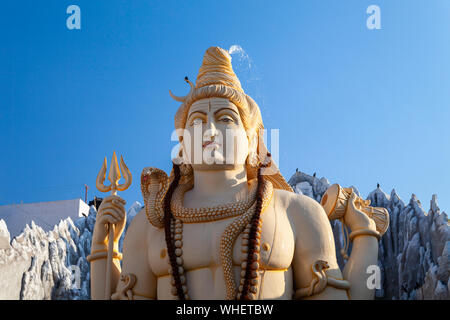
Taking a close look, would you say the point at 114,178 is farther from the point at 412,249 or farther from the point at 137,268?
the point at 412,249

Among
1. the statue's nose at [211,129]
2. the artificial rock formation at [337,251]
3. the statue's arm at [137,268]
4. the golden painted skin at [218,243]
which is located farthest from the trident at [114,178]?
the artificial rock formation at [337,251]

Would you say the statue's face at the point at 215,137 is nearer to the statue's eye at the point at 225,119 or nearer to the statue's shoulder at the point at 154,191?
the statue's eye at the point at 225,119

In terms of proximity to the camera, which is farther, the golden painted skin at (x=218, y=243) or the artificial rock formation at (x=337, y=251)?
the artificial rock formation at (x=337, y=251)

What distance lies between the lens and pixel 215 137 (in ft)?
15.7

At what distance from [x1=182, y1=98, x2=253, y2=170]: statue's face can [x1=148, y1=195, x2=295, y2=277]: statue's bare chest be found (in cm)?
60

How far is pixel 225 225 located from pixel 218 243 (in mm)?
183

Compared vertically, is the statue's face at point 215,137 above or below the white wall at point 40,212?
below

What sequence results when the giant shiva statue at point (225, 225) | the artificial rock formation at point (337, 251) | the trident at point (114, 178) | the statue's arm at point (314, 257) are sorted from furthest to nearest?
the artificial rock formation at point (337, 251)
the trident at point (114, 178)
the statue's arm at point (314, 257)
the giant shiva statue at point (225, 225)

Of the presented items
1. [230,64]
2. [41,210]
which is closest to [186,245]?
[230,64]

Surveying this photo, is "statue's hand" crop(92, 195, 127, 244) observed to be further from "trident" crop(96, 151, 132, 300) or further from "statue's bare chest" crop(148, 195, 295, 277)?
"statue's bare chest" crop(148, 195, 295, 277)

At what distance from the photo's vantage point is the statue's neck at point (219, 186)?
4801 mm

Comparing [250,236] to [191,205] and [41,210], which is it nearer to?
[191,205]

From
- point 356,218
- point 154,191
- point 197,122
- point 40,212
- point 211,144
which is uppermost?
point 40,212
